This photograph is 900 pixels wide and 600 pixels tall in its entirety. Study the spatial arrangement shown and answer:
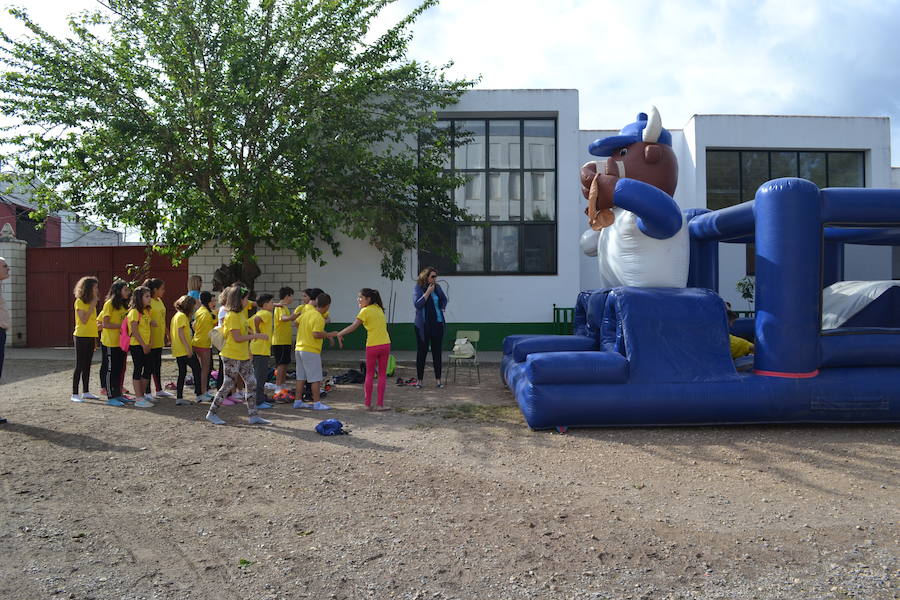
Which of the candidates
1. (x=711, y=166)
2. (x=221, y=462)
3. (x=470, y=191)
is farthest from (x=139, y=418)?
(x=711, y=166)

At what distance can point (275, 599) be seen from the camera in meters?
3.03

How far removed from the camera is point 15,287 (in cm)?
1543

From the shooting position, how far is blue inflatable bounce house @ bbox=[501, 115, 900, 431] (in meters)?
6.49

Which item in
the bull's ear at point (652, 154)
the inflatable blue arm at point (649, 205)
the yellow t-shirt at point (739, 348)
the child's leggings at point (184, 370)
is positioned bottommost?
the child's leggings at point (184, 370)

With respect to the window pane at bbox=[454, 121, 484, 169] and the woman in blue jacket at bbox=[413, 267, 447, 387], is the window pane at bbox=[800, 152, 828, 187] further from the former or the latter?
the woman in blue jacket at bbox=[413, 267, 447, 387]

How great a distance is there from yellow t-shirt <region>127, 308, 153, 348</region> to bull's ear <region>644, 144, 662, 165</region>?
20.4 ft

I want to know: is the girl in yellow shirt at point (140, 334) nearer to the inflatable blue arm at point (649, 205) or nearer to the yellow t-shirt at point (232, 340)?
the yellow t-shirt at point (232, 340)

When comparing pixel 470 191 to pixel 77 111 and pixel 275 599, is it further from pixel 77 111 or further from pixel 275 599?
pixel 275 599

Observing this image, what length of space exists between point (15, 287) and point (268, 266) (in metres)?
6.11

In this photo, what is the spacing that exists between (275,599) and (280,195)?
28.3 ft

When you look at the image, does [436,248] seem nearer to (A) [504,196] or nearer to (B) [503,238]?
(B) [503,238]

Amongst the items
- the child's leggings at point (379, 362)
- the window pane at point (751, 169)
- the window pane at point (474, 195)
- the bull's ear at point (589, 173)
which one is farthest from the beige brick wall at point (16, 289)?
the window pane at point (751, 169)

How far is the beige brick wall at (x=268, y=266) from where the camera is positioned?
14.6m

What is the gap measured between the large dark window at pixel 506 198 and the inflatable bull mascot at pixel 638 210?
589 centimetres
